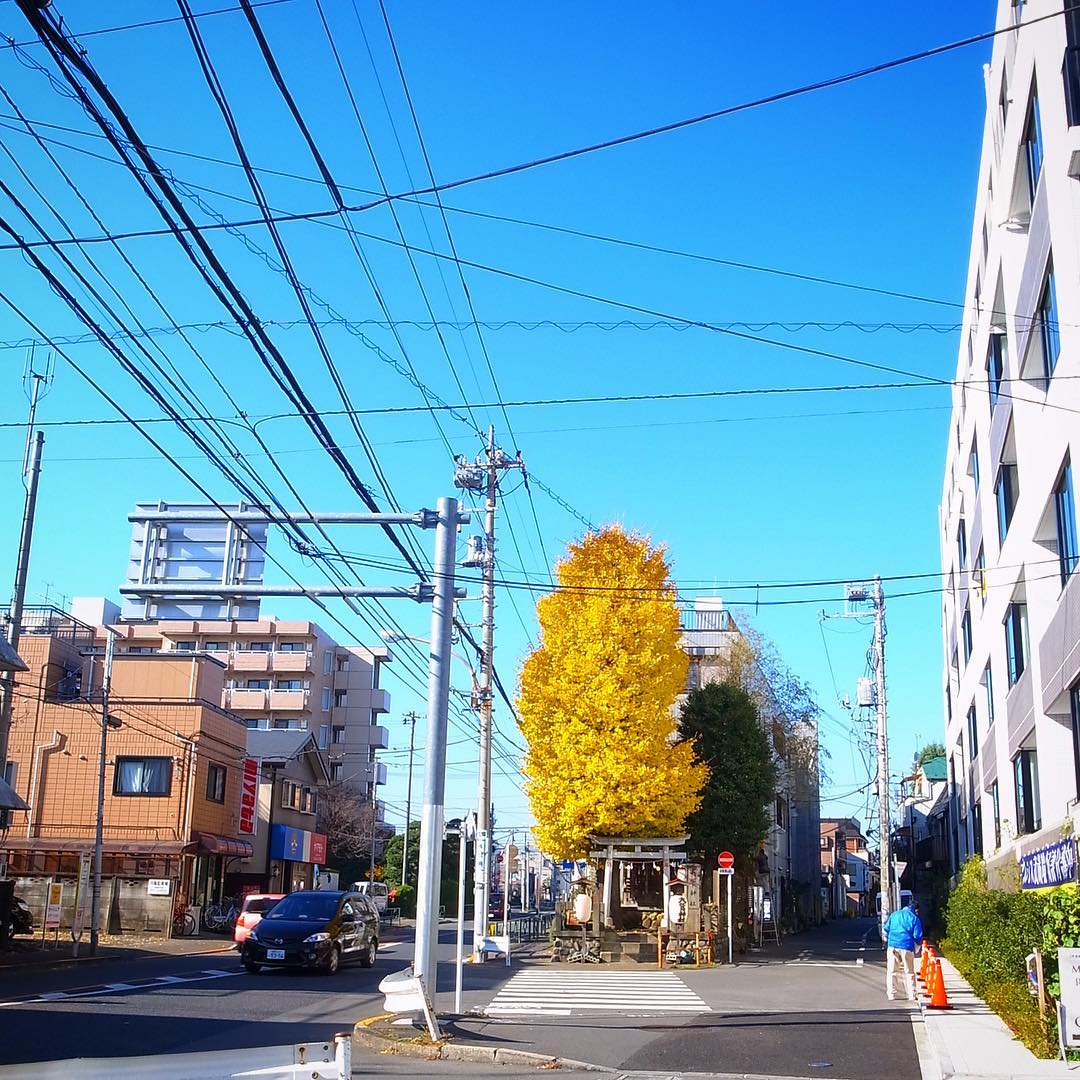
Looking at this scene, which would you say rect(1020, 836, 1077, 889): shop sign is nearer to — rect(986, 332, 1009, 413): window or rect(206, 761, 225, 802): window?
rect(986, 332, 1009, 413): window

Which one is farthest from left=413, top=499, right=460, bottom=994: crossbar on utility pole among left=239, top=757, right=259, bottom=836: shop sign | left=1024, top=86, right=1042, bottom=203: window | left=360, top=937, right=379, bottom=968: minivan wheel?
left=239, top=757, right=259, bottom=836: shop sign

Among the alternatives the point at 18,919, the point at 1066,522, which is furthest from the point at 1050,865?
the point at 18,919

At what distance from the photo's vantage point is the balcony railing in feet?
53.0

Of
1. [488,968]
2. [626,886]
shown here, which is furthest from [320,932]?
[626,886]

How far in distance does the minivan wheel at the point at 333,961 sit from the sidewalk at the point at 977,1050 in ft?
38.2

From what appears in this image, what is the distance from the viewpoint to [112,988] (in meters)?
20.0

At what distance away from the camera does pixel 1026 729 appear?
76.2ft

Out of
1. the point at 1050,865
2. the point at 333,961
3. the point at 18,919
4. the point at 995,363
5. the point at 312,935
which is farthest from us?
the point at 18,919

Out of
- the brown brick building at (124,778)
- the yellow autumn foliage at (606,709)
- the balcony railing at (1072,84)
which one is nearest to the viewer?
the balcony railing at (1072,84)

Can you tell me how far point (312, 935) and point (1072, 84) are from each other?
1994cm

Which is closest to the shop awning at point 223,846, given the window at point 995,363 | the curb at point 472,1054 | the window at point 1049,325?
the curb at point 472,1054

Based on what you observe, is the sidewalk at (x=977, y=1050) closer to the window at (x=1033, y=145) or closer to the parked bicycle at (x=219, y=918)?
A: the window at (x=1033, y=145)

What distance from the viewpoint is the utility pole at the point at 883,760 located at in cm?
3575

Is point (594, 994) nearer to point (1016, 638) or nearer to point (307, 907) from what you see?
point (307, 907)
